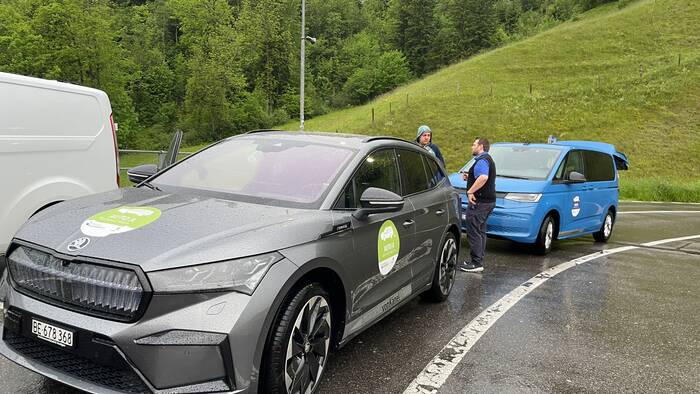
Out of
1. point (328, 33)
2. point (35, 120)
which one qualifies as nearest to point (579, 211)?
point (35, 120)

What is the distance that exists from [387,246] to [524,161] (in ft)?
17.3

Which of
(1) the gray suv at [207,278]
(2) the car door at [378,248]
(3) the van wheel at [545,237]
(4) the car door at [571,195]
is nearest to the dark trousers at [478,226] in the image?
(3) the van wheel at [545,237]

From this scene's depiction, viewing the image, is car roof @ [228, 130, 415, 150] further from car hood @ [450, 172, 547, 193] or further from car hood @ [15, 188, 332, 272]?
car hood @ [450, 172, 547, 193]

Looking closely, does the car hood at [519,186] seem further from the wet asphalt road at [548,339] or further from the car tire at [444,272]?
the car tire at [444,272]

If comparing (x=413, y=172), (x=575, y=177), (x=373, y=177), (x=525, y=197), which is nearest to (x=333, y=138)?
(x=373, y=177)

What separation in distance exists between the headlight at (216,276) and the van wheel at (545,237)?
19.6 feet

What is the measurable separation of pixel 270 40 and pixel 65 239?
Answer: 76.6m

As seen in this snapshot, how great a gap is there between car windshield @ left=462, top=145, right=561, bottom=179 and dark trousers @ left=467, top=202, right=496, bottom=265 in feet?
5.74

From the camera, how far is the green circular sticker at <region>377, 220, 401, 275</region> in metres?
3.67

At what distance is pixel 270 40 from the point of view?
74750 millimetres

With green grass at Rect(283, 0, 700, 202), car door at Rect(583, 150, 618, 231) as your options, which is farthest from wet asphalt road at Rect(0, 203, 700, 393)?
green grass at Rect(283, 0, 700, 202)

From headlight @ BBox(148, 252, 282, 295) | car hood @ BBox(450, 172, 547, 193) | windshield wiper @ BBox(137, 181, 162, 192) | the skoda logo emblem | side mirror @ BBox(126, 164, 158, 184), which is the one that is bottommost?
car hood @ BBox(450, 172, 547, 193)

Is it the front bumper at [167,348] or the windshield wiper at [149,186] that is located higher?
the windshield wiper at [149,186]

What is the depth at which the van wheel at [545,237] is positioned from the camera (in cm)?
755
